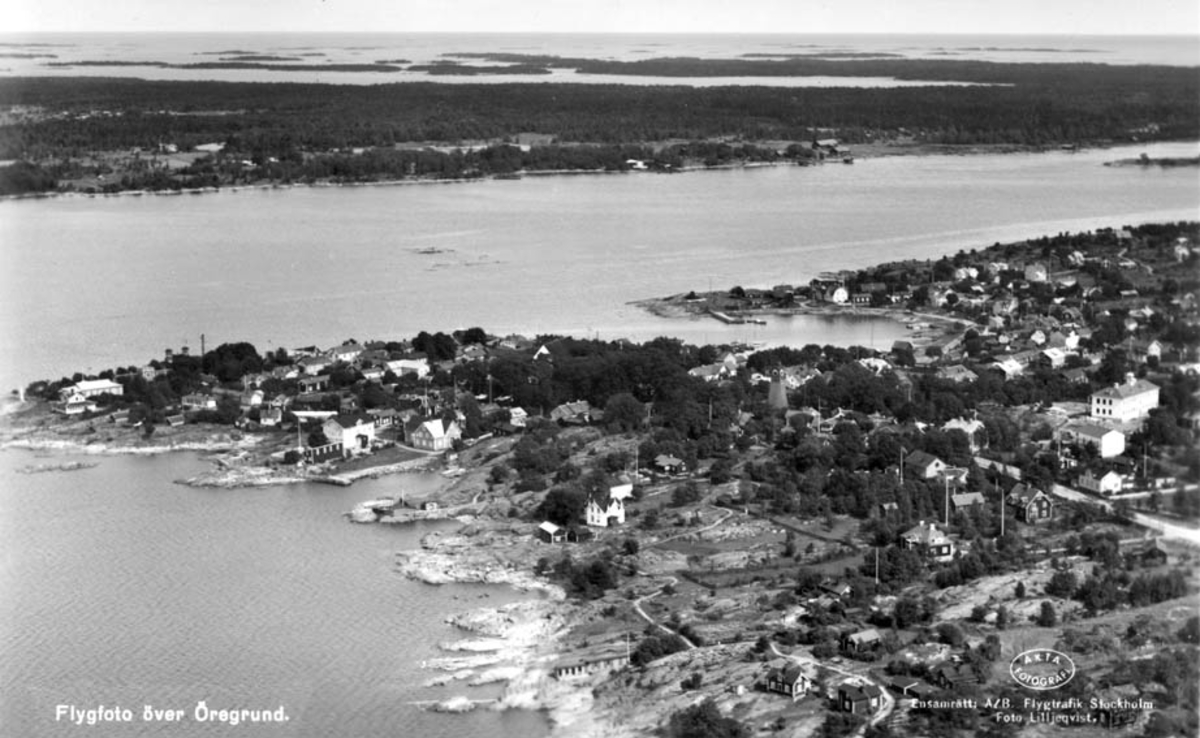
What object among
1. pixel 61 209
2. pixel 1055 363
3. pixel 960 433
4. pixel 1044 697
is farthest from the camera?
pixel 61 209

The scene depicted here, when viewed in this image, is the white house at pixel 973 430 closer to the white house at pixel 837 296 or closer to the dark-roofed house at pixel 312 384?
the dark-roofed house at pixel 312 384

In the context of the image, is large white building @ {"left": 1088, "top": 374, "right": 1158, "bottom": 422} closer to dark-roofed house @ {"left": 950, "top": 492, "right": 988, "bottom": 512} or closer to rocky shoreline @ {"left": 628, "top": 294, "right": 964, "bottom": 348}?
dark-roofed house @ {"left": 950, "top": 492, "right": 988, "bottom": 512}

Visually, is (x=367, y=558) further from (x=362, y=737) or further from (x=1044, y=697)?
(x=1044, y=697)

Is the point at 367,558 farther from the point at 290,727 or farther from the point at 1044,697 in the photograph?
the point at 1044,697

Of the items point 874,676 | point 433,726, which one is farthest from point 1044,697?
point 433,726

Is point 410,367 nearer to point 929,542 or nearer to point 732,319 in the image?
point 732,319

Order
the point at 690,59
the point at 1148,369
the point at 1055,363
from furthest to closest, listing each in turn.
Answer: the point at 690,59 → the point at 1055,363 → the point at 1148,369

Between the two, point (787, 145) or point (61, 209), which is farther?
point (787, 145)

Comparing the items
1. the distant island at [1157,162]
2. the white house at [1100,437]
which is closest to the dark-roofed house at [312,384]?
the white house at [1100,437]
